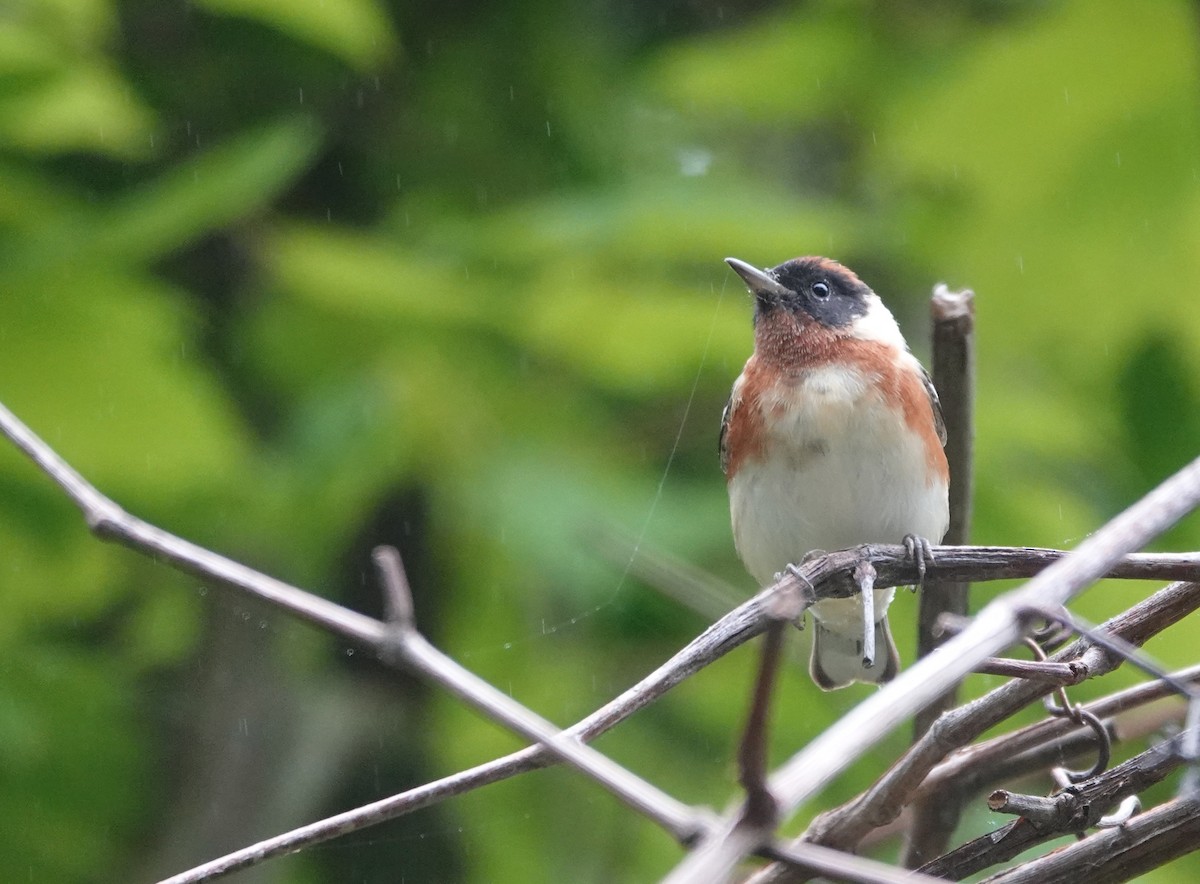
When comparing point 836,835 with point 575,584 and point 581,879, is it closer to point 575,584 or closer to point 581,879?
point 575,584

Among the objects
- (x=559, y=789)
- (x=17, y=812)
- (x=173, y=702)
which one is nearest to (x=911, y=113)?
(x=559, y=789)

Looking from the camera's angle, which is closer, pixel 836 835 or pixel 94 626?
pixel 836 835

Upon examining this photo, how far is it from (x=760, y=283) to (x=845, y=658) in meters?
1.05

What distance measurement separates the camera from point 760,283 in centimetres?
350

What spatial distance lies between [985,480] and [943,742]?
72.7 inches

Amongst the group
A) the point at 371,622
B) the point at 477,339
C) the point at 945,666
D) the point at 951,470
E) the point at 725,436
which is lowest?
the point at 725,436

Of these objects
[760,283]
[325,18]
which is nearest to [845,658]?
[760,283]

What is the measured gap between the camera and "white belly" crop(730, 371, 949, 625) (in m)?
3.39

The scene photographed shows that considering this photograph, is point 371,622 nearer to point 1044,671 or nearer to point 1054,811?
point 1044,671

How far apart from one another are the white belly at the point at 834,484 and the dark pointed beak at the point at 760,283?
0.28 meters

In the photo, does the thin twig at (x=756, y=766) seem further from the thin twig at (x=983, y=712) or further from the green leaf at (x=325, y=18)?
the green leaf at (x=325, y=18)

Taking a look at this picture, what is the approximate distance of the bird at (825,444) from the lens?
11.1 ft

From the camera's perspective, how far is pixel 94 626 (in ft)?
13.8

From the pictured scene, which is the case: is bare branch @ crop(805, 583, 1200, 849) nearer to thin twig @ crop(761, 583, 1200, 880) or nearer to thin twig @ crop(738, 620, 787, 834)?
thin twig @ crop(761, 583, 1200, 880)
